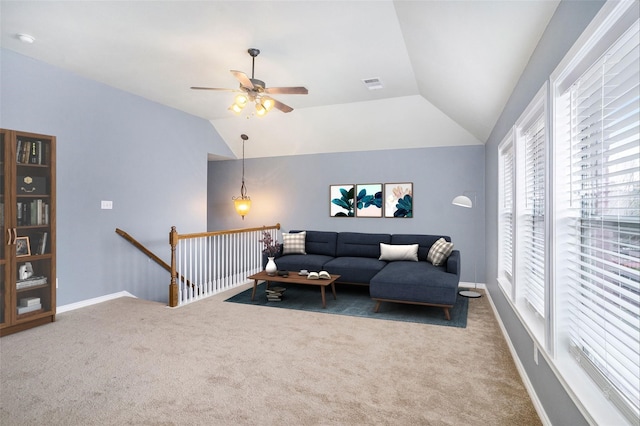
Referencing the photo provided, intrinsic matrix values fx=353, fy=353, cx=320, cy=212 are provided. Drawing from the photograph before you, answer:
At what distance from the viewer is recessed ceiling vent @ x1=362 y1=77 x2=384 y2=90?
14.6 ft

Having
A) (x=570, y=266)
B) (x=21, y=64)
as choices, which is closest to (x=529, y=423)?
(x=570, y=266)

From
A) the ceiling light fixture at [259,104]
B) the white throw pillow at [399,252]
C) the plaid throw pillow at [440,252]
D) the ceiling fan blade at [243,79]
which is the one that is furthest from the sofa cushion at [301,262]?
the ceiling fan blade at [243,79]

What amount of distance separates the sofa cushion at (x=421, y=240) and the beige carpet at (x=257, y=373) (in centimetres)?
149

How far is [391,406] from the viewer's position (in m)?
2.30

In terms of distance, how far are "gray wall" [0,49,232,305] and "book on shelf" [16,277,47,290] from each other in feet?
1.67

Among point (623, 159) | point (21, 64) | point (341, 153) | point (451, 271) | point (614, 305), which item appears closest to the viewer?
point (623, 159)

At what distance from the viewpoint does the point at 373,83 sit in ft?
15.0

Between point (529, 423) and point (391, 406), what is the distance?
0.81 meters

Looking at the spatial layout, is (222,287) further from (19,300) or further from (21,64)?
(21,64)

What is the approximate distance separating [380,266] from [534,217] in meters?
2.65

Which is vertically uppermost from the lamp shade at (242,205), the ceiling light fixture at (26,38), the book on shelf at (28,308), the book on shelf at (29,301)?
the ceiling light fixture at (26,38)

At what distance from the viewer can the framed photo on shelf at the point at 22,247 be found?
3.57 meters

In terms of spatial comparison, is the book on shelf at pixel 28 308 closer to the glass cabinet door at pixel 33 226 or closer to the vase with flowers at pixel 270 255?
the glass cabinet door at pixel 33 226

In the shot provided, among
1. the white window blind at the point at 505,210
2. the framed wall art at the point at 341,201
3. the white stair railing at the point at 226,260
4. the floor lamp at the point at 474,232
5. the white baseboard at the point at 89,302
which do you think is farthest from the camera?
the framed wall art at the point at 341,201
